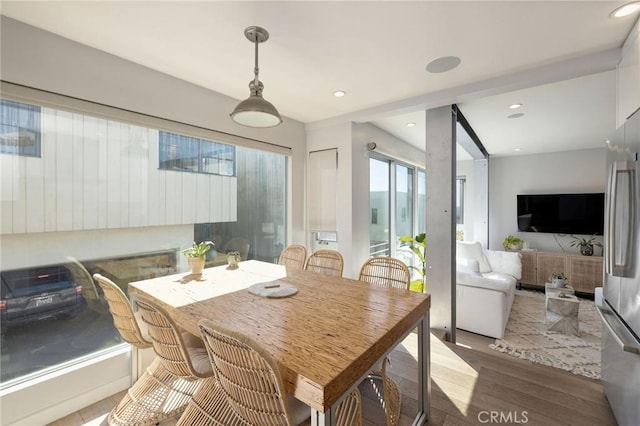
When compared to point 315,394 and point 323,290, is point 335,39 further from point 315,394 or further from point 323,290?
point 315,394

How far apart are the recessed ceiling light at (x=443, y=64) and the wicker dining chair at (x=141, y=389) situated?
9.26 feet

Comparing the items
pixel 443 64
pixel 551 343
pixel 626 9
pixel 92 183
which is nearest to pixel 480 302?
pixel 551 343

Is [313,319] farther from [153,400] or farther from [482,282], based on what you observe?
[482,282]

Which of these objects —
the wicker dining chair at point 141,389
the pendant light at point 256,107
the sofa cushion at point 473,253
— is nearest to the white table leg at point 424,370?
the wicker dining chair at point 141,389

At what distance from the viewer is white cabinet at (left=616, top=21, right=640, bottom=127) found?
165 cm

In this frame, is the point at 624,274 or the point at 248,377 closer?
the point at 248,377

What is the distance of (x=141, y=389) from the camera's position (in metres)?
1.97

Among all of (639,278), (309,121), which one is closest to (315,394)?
(639,278)

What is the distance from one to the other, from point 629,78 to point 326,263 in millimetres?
2575

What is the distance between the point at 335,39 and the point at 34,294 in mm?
2788

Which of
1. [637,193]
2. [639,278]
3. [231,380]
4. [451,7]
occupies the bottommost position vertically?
[231,380]

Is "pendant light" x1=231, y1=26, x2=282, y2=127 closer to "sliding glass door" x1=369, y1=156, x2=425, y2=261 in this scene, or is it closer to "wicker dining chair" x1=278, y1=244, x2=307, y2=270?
"wicker dining chair" x1=278, y1=244, x2=307, y2=270

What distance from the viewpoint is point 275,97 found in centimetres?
299

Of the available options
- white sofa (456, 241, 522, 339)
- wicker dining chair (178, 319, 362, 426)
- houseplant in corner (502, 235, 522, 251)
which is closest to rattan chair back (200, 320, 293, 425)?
wicker dining chair (178, 319, 362, 426)
